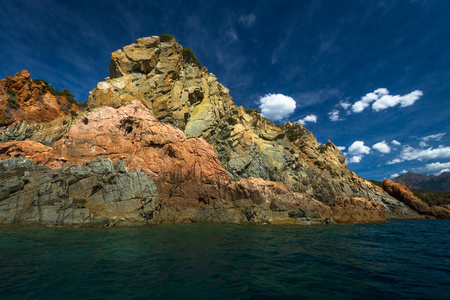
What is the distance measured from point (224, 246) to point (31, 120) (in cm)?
5430

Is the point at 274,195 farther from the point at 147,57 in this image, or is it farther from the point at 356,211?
the point at 147,57

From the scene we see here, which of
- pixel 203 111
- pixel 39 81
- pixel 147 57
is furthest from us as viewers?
pixel 39 81

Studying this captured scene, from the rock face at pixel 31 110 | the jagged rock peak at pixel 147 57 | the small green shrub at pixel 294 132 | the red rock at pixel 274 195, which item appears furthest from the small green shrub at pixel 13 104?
the small green shrub at pixel 294 132

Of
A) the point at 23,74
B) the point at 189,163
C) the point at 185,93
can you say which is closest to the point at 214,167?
the point at 189,163

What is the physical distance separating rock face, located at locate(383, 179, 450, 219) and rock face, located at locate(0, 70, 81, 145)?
8587 centimetres

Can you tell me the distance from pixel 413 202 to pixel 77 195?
7854 cm

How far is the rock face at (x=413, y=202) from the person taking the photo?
53.2 meters

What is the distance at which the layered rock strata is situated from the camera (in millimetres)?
27062

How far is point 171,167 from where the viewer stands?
100 ft

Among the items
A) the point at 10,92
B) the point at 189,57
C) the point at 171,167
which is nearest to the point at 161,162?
the point at 171,167

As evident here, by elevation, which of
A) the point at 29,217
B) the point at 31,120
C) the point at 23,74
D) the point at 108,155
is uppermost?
the point at 23,74

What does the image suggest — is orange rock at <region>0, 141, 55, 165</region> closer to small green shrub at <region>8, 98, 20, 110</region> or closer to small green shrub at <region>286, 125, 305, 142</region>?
small green shrub at <region>8, 98, 20, 110</region>

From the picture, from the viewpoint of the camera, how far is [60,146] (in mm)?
27938

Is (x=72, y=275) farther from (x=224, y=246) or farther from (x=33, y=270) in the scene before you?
(x=224, y=246)
